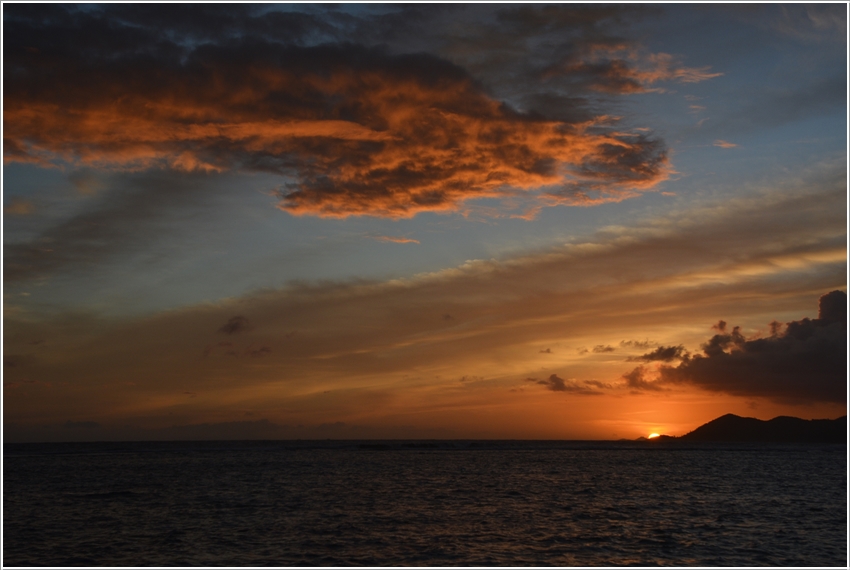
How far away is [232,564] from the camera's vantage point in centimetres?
3150

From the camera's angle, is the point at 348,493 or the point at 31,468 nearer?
the point at 348,493

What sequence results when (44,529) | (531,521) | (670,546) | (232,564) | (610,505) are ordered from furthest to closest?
(610,505) → (531,521) → (44,529) → (670,546) → (232,564)

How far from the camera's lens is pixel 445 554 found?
33.5m

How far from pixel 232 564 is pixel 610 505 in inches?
1312

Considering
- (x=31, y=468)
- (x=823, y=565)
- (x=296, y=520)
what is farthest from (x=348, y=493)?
(x=31, y=468)

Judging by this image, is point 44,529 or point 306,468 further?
point 306,468

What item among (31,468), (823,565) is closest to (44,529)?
(823,565)

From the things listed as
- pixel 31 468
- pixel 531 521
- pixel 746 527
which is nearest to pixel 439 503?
pixel 531 521

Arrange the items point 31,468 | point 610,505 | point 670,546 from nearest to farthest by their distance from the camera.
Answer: point 670,546 < point 610,505 < point 31,468

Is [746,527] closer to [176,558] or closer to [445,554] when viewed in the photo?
[445,554]

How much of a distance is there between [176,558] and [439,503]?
978 inches

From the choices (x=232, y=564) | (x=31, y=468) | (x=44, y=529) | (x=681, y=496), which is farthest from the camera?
(x=31, y=468)

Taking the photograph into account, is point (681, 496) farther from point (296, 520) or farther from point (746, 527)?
point (296, 520)

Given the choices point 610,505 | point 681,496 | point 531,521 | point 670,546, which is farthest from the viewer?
point 681,496
